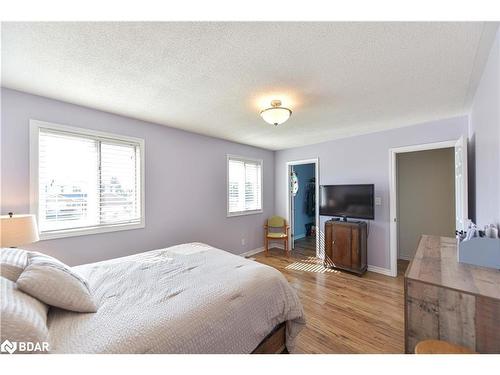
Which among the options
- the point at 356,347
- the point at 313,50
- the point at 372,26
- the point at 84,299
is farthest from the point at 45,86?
the point at 356,347

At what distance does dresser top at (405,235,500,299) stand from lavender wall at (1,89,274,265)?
114 inches

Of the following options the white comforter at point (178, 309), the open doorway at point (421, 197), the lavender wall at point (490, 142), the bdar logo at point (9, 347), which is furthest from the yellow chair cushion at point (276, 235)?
the bdar logo at point (9, 347)

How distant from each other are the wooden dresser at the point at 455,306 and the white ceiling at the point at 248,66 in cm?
142

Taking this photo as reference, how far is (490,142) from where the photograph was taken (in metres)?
1.55

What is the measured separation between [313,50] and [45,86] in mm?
2361

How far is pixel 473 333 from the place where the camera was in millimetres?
960

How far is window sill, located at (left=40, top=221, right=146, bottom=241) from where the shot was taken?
7.18 ft

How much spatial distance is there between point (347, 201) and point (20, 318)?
383cm

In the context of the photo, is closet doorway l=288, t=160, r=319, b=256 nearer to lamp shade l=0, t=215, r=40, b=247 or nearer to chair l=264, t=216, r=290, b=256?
chair l=264, t=216, r=290, b=256

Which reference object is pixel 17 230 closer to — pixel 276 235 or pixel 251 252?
pixel 251 252

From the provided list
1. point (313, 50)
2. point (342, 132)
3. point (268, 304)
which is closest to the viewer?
point (313, 50)

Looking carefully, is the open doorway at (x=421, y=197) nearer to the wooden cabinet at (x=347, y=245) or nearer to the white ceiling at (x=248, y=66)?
the wooden cabinet at (x=347, y=245)

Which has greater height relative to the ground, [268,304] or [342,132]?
[342,132]
